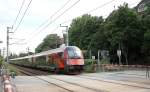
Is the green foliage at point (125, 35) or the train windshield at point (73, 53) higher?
the green foliage at point (125, 35)

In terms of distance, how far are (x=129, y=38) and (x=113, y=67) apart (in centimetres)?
2398

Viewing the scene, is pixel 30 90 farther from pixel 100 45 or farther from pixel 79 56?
pixel 100 45

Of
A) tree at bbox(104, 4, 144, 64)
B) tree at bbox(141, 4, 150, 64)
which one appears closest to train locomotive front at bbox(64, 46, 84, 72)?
tree at bbox(141, 4, 150, 64)

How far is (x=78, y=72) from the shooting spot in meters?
42.9

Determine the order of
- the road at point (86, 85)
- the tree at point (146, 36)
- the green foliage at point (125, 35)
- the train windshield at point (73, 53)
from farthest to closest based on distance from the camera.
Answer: the green foliage at point (125, 35), the tree at point (146, 36), the train windshield at point (73, 53), the road at point (86, 85)

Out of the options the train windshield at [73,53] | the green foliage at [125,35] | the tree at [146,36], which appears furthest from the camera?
the green foliage at [125,35]

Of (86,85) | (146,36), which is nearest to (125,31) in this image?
(146,36)

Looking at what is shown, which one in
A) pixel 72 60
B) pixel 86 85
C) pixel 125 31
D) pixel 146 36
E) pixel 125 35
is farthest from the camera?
pixel 125 35

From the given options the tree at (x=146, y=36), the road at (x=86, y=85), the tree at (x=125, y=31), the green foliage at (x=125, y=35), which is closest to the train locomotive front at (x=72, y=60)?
the road at (x=86, y=85)

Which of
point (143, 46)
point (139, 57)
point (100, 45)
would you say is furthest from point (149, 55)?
point (100, 45)

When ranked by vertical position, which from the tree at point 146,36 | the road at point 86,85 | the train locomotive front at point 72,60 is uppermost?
the tree at point 146,36

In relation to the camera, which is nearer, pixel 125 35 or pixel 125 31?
pixel 125 31

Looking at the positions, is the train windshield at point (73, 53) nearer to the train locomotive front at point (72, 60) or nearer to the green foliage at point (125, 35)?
the train locomotive front at point (72, 60)

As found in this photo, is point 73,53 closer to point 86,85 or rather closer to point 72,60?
point 72,60
